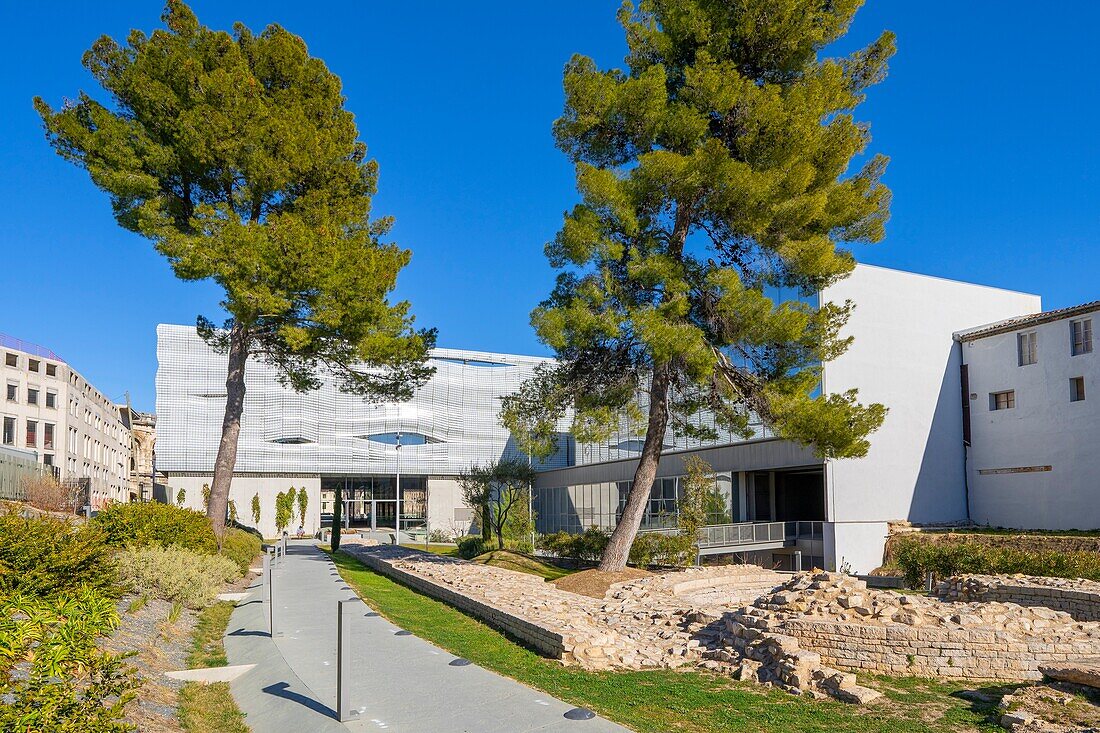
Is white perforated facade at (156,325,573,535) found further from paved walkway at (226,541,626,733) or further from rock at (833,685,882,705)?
rock at (833,685,882,705)

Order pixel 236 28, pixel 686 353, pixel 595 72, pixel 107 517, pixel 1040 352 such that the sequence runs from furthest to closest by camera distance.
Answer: pixel 1040 352, pixel 236 28, pixel 595 72, pixel 686 353, pixel 107 517

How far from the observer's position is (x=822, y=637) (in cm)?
1126

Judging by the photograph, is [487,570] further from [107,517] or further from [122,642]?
[122,642]

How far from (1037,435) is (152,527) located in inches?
1078

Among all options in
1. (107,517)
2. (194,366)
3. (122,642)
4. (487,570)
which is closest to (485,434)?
(194,366)

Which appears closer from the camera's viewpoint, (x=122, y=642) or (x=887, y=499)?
(x=122, y=642)

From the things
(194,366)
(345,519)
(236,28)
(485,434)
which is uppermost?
(236,28)

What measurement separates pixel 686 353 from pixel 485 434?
45308 mm

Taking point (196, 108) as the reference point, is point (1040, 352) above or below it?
below

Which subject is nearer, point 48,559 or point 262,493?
point 48,559

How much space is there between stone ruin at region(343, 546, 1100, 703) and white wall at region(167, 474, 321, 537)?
46.0m

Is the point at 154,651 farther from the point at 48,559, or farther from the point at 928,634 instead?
the point at 928,634

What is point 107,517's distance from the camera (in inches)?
644

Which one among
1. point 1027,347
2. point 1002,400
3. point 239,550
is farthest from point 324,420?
point 1027,347
